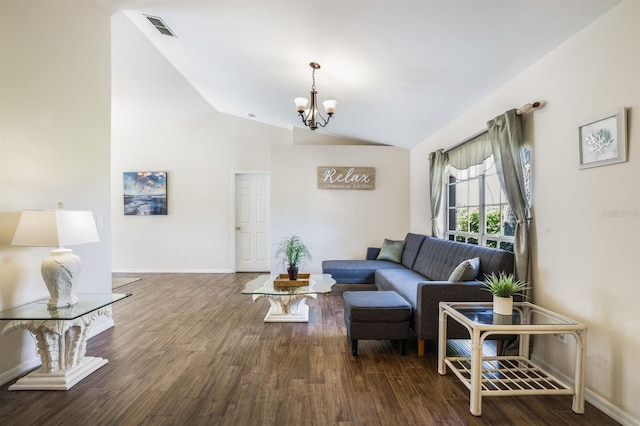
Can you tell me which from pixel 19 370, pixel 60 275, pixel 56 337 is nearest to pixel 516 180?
pixel 60 275

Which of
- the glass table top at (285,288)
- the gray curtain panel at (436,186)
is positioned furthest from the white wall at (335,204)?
the glass table top at (285,288)

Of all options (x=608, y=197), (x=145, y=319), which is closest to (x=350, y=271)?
(x=145, y=319)

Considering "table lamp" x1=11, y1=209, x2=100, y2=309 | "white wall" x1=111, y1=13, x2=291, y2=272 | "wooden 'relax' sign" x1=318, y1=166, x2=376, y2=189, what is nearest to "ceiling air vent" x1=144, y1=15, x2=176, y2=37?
"table lamp" x1=11, y1=209, x2=100, y2=309

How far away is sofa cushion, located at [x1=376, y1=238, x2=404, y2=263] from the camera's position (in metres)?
4.82

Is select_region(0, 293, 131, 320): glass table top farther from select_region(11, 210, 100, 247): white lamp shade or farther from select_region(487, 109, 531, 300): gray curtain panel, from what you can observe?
select_region(487, 109, 531, 300): gray curtain panel

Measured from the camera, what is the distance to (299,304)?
352cm

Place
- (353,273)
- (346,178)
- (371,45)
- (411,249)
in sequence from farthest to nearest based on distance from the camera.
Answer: (346,178), (411,249), (353,273), (371,45)

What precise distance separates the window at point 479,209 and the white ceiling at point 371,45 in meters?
0.81

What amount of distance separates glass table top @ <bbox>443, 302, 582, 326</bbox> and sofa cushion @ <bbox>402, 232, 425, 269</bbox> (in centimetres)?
209

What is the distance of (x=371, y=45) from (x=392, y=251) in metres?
3.21

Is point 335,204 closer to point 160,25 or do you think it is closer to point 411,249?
point 411,249

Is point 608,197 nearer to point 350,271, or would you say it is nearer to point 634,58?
point 634,58

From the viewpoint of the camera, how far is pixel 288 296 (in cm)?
329

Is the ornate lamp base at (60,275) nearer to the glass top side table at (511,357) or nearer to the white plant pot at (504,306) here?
the glass top side table at (511,357)
